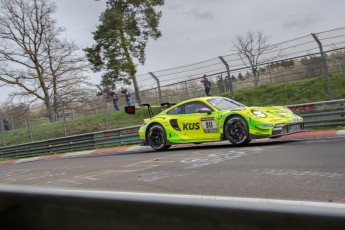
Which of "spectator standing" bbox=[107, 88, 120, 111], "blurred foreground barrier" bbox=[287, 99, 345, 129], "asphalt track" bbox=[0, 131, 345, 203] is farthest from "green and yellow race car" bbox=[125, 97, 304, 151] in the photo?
"spectator standing" bbox=[107, 88, 120, 111]

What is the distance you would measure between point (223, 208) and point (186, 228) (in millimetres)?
113

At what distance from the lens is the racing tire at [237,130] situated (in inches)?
386

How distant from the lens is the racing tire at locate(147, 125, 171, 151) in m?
11.8

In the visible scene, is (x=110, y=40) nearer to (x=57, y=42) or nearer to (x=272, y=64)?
(x=57, y=42)

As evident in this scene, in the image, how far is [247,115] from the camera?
9.71 metres

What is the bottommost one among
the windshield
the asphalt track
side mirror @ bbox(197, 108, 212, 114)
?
the asphalt track

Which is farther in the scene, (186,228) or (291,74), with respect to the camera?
(291,74)

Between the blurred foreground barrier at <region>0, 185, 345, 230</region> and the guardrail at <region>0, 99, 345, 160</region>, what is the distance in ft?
38.0

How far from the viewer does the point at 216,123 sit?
33.9 ft

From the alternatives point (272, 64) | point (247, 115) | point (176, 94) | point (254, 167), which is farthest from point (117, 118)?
point (254, 167)

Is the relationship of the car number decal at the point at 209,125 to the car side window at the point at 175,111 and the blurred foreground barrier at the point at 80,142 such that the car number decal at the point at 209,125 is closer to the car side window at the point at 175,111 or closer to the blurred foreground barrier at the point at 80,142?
the car side window at the point at 175,111

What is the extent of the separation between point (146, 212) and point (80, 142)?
18.2 metres

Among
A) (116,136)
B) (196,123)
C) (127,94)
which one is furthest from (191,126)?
(127,94)

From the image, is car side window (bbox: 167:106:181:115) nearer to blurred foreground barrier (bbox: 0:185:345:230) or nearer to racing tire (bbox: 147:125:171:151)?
racing tire (bbox: 147:125:171:151)
